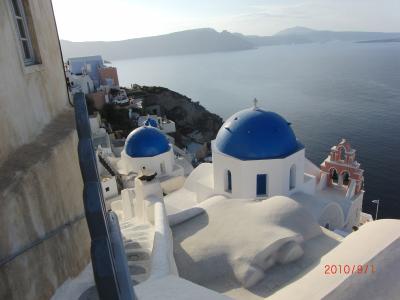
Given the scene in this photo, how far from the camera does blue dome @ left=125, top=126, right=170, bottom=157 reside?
67.3 ft

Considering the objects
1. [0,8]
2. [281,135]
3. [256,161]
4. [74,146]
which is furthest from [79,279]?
[281,135]

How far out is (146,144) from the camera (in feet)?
67.6

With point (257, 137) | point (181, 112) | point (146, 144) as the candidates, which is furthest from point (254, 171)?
point (181, 112)

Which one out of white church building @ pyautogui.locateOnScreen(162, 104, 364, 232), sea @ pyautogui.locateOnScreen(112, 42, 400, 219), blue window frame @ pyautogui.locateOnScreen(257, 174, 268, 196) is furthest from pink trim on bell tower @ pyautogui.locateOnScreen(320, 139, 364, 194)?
sea @ pyautogui.locateOnScreen(112, 42, 400, 219)

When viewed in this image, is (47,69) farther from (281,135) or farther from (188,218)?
(281,135)

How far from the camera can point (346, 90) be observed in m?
82.7

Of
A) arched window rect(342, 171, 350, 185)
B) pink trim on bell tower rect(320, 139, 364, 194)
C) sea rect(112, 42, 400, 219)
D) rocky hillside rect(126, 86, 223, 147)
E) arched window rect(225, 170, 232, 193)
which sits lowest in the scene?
sea rect(112, 42, 400, 219)

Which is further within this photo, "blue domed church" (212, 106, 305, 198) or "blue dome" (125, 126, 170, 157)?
"blue dome" (125, 126, 170, 157)

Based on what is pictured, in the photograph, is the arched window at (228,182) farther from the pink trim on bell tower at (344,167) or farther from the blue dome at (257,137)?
the pink trim on bell tower at (344,167)

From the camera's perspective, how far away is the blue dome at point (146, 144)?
808 inches

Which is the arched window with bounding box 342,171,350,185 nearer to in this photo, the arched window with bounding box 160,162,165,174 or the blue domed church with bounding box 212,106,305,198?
the blue domed church with bounding box 212,106,305,198
